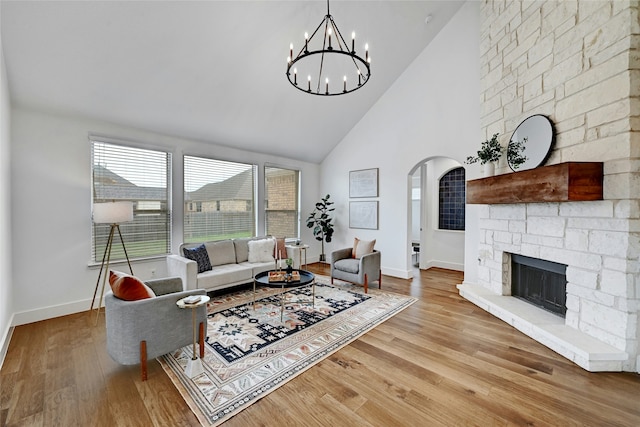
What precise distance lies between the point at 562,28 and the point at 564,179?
5.46 ft

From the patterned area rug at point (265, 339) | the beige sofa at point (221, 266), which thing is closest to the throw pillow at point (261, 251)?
the beige sofa at point (221, 266)

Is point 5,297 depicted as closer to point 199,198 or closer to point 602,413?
point 199,198

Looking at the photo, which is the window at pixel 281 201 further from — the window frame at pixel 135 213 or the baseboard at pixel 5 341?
the baseboard at pixel 5 341

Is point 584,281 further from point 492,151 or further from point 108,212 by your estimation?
point 108,212

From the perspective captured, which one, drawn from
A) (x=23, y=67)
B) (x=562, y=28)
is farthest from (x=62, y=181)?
(x=562, y=28)

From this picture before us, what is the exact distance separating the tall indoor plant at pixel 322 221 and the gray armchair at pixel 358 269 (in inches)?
61.1

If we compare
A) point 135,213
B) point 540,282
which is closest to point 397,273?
point 540,282

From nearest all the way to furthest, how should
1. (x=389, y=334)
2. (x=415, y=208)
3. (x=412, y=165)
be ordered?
(x=389, y=334), (x=412, y=165), (x=415, y=208)

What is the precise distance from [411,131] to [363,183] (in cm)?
147

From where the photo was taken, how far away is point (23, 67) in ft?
9.48

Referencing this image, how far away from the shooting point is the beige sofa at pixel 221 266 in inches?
147

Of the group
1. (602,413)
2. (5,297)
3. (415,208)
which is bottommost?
(602,413)

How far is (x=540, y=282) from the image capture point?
329cm

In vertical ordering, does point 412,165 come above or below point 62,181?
above
